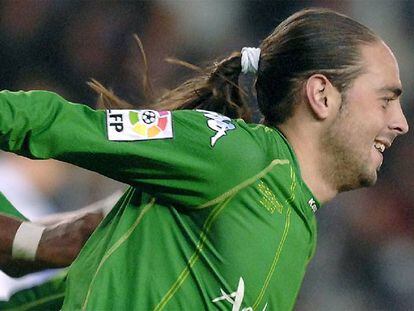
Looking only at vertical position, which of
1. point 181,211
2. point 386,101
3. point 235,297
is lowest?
point 235,297

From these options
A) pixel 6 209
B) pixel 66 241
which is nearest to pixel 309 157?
pixel 66 241

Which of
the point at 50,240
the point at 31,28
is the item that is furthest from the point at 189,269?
the point at 31,28

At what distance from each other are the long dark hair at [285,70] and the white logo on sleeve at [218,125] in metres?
0.27

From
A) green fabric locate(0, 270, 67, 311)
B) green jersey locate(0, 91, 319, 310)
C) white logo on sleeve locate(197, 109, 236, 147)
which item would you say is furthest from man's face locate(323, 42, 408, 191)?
green fabric locate(0, 270, 67, 311)

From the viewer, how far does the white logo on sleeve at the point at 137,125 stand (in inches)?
66.9

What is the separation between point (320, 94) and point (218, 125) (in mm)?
330

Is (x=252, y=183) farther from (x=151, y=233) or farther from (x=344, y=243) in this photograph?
(x=344, y=243)

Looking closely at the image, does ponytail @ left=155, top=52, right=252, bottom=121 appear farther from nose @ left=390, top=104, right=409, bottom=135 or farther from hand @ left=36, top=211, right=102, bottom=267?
hand @ left=36, top=211, right=102, bottom=267

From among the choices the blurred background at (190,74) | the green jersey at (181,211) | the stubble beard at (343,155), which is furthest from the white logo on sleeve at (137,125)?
the blurred background at (190,74)

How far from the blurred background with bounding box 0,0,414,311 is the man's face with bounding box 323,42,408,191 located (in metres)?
1.58

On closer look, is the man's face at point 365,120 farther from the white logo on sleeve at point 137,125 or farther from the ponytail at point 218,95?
the white logo on sleeve at point 137,125

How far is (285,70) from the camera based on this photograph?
2051 mm

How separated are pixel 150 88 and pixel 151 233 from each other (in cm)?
52

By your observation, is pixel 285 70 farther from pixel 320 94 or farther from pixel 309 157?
pixel 309 157
